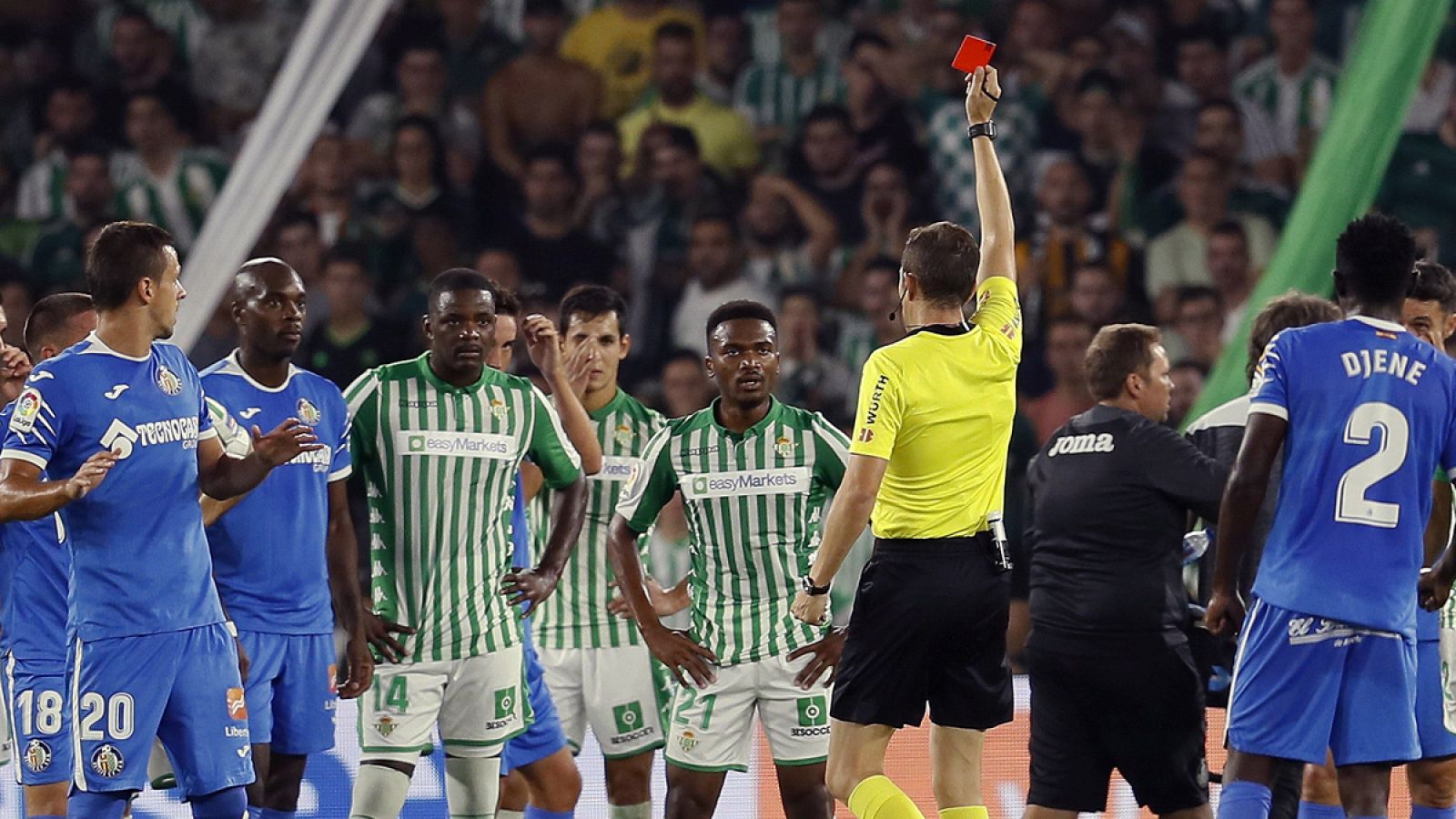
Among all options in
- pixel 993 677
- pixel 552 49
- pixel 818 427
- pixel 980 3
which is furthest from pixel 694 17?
pixel 993 677

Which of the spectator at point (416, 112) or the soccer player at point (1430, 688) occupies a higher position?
the spectator at point (416, 112)

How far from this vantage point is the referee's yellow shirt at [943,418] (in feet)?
17.5

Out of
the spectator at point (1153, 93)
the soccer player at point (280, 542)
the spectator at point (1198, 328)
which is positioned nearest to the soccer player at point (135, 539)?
the soccer player at point (280, 542)

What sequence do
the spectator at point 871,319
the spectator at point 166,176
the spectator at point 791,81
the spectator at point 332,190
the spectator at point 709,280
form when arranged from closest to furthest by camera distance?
the spectator at point 871,319
the spectator at point 709,280
the spectator at point 332,190
the spectator at point 166,176
the spectator at point 791,81

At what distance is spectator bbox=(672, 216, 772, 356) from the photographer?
11070mm

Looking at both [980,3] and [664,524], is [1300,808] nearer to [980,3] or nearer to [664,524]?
[664,524]

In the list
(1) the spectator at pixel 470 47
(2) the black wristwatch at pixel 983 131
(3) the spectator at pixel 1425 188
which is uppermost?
(1) the spectator at pixel 470 47

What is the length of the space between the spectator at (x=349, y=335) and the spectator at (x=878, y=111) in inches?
119

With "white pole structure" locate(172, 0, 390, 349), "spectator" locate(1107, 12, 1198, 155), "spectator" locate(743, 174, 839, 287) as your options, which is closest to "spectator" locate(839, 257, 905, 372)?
"spectator" locate(743, 174, 839, 287)

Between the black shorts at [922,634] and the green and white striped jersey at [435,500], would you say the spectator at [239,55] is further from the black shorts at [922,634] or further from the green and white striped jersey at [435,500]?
the black shorts at [922,634]

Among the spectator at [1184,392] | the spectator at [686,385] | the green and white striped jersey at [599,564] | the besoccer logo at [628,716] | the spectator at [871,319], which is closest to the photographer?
the besoccer logo at [628,716]

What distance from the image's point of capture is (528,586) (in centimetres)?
613

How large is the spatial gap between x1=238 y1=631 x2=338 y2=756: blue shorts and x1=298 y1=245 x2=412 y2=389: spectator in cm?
482

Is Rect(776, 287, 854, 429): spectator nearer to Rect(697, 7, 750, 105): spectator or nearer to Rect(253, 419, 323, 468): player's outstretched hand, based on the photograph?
Rect(697, 7, 750, 105): spectator
